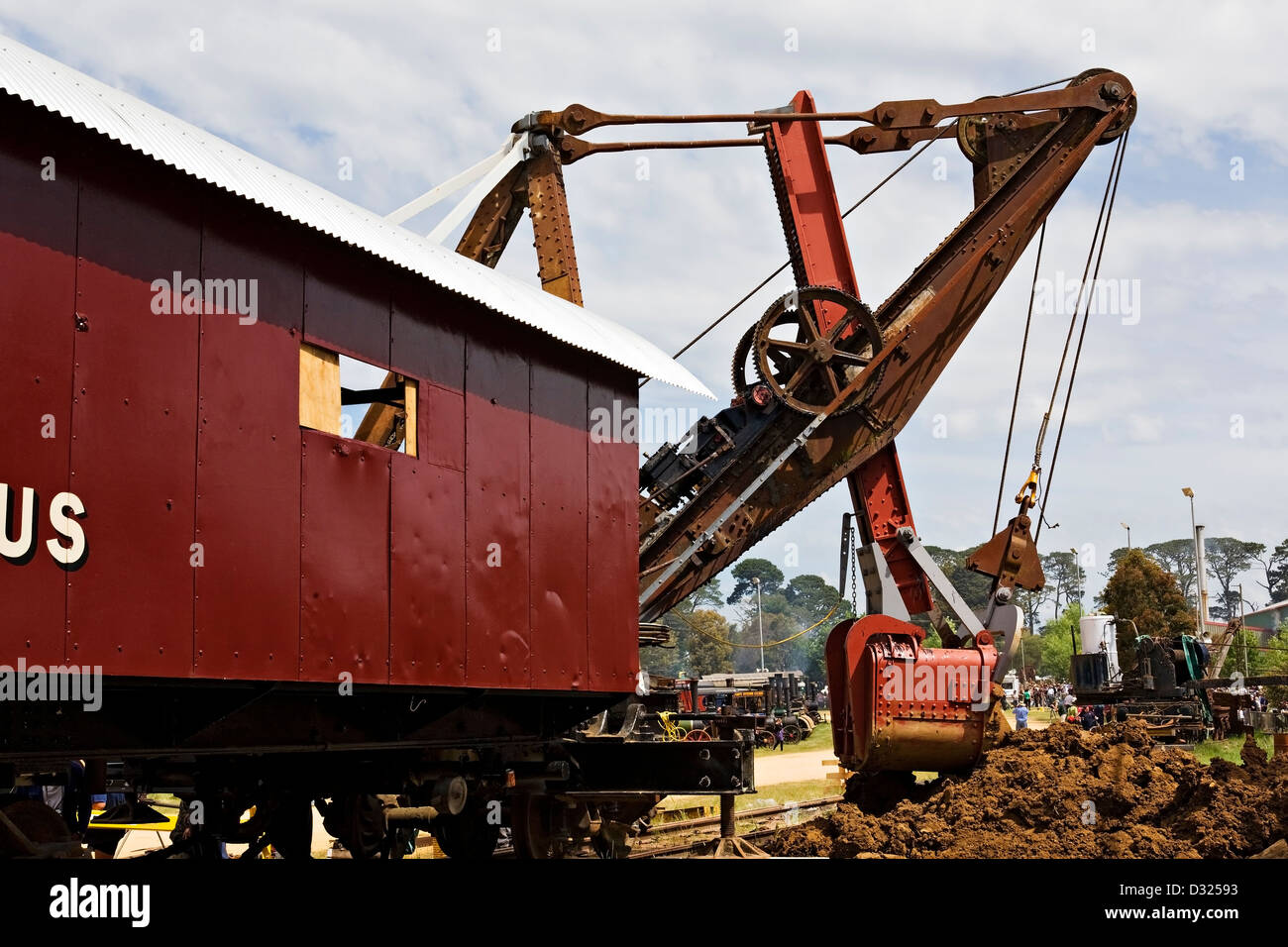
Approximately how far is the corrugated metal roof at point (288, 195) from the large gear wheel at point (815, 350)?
3.22 metres

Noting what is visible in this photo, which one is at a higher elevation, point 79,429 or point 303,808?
point 79,429

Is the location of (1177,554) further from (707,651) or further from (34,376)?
(34,376)

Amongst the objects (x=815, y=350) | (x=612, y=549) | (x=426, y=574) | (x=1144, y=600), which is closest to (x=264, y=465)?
(x=426, y=574)

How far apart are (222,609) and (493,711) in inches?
152

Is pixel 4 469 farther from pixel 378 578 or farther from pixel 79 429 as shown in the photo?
pixel 378 578

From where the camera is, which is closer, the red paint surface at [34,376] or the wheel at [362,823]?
the red paint surface at [34,376]

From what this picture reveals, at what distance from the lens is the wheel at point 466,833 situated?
10570 millimetres

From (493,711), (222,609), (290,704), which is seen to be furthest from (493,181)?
(222,609)

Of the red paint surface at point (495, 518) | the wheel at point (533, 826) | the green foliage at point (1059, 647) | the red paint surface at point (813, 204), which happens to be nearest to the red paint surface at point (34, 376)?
the red paint surface at point (495, 518)

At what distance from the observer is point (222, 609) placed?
21.5ft

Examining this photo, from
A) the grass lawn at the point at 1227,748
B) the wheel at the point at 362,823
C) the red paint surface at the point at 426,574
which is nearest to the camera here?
the red paint surface at the point at 426,574

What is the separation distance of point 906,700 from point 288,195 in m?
8.64

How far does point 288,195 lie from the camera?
7367mm

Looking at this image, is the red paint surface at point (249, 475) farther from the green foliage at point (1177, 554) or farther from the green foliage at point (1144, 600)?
the green foliage at point (1177, 554)
